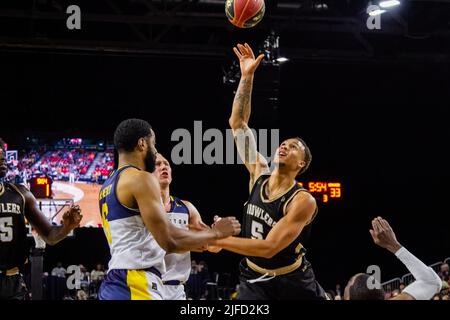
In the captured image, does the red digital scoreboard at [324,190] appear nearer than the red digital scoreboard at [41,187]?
No

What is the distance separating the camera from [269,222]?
527cm

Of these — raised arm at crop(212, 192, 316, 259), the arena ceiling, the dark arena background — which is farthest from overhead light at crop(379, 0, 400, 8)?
raised arm at crop(212, 192, 316, 259)

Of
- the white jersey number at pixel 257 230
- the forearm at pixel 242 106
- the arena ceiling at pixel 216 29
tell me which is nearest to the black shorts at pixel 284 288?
the white jersey number at pixel 257 230

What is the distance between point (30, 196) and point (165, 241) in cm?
172

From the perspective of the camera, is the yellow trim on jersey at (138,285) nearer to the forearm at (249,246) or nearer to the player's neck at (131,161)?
the player's neck at (131,161)

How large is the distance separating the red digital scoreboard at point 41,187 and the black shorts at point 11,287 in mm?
9321

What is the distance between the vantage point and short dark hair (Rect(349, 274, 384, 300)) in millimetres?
3406

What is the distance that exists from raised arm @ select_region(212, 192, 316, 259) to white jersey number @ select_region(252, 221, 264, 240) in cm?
22

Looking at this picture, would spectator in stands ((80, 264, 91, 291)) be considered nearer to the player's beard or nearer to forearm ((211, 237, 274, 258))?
forearm ((211, 237, 274, 258))

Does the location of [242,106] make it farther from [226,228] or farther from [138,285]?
[138,285]

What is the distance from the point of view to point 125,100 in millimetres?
17203

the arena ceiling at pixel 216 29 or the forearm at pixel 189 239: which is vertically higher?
the arena ceiling at pixel 216 29

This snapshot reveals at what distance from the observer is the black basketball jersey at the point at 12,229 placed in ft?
15.9
